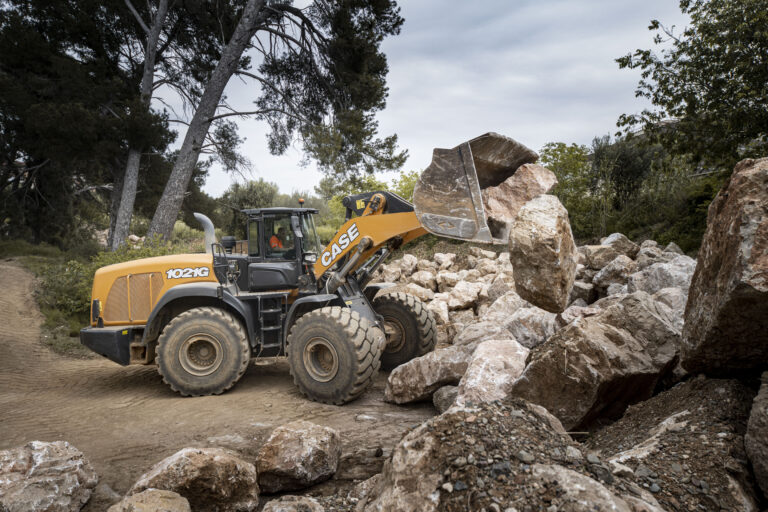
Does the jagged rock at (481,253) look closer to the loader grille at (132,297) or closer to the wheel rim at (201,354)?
the wheel rim at (201,354)

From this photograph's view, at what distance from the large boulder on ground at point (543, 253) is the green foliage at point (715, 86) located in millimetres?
8354

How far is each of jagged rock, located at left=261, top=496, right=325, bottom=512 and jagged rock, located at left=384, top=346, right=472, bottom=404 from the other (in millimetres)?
2496

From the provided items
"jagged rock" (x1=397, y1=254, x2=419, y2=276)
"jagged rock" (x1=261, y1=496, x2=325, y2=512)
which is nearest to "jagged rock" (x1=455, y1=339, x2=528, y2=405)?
"jagged rock" (x1=261, y1=496, x2=325, y2=512)

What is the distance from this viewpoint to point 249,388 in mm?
6559

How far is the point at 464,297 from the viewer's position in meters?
10.4

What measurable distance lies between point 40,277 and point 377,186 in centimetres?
1129

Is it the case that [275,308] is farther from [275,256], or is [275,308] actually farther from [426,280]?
[426,280]

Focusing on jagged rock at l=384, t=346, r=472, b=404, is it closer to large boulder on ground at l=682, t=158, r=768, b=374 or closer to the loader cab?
the loader cab

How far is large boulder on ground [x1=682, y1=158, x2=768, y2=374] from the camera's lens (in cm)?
259

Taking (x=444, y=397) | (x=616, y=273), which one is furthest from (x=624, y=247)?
(x=444, y=397)

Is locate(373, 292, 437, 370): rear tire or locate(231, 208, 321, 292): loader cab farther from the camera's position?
locate(373, 292, 437, 370): rear tire

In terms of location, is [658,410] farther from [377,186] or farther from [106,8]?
[106,8]

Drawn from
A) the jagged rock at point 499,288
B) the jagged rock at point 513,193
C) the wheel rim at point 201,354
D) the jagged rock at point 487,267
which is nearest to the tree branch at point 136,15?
the jagged rock at point 487,267

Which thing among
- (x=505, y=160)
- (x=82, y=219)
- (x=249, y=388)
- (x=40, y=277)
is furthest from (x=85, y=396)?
(x=82, y=219)
